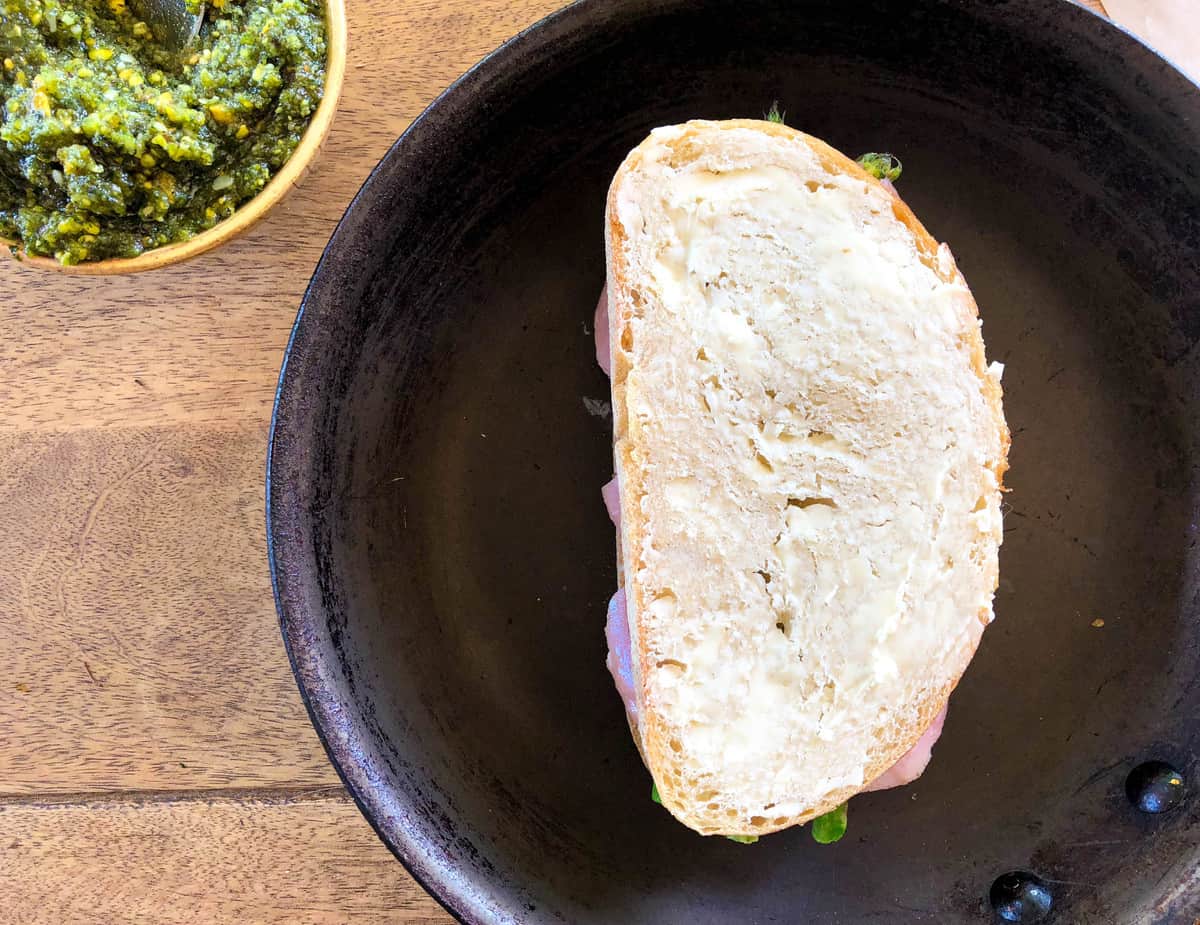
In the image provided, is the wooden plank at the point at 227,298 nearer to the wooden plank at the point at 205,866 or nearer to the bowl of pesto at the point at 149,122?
the bowl of pesto at the point at 149,122

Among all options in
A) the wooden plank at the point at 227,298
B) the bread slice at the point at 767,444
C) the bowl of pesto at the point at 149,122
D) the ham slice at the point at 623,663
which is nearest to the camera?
the bowl of pesto at the point at 149,122

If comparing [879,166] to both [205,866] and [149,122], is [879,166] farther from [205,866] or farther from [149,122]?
[205,866]

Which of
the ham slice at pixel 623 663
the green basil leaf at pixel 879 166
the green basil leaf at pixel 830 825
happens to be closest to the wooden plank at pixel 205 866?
the ham slice at pixel 623 663

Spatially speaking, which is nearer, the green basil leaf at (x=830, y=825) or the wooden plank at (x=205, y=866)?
the green basil leaf at (x=830, y=825)

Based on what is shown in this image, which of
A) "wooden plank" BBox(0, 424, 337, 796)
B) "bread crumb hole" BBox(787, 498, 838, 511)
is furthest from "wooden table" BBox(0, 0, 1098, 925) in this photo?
"bread crumb hole" BBox(787, 498, 838, 511)

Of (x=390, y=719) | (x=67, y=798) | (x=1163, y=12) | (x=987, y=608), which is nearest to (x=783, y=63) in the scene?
(x=1163, y=12)

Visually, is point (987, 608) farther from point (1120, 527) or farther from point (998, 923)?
point (998, 923)

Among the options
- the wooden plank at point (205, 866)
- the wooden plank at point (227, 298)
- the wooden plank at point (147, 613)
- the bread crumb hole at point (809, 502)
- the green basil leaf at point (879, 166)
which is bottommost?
the wooden plank at point (205, 866)

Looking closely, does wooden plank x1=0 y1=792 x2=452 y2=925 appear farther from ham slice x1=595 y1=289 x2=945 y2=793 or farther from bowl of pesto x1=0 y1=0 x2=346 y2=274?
bowl of pesto x1=0 y1=0 x2=346 y2=274
